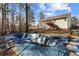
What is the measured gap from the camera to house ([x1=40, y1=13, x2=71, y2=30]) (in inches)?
59.6

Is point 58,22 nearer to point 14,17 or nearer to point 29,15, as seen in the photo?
point 29,15

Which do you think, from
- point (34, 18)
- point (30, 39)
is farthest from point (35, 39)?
point (34, 18)

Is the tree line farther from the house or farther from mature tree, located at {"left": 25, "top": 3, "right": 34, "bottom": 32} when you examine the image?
the house

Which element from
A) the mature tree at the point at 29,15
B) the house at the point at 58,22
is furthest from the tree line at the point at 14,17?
the house at the point at 58,22

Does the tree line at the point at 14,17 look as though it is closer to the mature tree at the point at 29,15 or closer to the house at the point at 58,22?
the mature tree at the point at 29,15

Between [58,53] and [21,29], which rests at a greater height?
[21,29]

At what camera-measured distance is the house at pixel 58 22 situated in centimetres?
151

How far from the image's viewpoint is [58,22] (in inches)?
59.9

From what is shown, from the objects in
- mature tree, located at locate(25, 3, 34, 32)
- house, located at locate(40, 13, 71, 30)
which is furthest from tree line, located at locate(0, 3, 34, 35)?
house, located at locate(40, 13, 71, 30)

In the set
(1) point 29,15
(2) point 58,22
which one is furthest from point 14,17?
(2) point 58,22

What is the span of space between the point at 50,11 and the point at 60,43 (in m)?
0.26

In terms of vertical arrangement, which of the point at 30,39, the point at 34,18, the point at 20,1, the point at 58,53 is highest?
the point at 20,1

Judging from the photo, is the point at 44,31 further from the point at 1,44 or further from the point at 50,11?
the point at 1,44

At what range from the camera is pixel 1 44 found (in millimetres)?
1513
